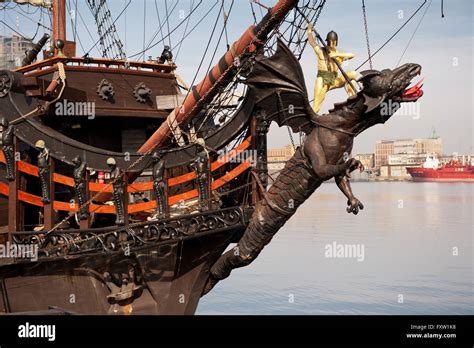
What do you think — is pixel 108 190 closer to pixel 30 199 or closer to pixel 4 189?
pixel 30 199

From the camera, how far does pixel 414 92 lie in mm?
6359

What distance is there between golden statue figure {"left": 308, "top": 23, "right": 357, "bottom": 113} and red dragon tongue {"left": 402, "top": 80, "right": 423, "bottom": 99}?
2.32 ft

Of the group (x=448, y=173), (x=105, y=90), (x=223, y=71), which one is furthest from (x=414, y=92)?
(x=448, y=173)

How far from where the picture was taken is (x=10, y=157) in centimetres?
721

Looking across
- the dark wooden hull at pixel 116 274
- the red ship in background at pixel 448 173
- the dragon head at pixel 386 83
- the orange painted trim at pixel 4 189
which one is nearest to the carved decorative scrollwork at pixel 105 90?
→ the orange painted trim at pixel 4 189

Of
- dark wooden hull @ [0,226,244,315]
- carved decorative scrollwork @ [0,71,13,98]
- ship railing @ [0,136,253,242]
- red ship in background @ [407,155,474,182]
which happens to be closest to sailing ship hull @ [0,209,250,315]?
dark wooden hull @ [0,226,244,315]

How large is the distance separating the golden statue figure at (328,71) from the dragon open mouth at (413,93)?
2.32 ft

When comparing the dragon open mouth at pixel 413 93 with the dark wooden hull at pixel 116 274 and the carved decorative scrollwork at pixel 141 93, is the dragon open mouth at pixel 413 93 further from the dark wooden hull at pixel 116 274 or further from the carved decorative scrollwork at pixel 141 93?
the carved decorative scrollwork at pixel 141 93

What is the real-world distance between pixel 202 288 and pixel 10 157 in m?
2.57

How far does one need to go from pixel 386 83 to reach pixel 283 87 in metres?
1.12

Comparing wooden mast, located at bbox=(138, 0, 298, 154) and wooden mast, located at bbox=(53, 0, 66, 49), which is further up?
wooden mast, located at bbox=(53, 0, 66, 49)

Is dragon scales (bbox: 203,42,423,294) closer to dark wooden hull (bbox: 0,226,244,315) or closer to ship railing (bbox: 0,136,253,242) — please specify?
dark wooden hull (bbox: 0,226,244,315)

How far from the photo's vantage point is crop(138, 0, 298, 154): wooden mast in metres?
7.04
